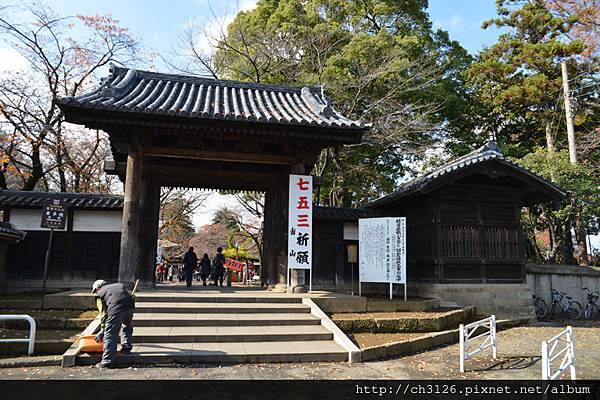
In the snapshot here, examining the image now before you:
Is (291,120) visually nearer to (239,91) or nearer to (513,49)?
(239,91)

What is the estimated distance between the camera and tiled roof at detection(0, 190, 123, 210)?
12.3 metres

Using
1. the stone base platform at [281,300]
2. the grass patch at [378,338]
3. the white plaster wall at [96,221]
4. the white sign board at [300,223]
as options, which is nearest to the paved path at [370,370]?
the grass patch at [378,338]

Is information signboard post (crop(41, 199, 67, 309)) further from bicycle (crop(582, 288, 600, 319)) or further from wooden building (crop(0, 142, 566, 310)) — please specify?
bicycle (crop(582, 288, 600, 319))

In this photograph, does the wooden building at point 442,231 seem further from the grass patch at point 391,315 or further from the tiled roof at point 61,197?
the grass patch at point 391,315

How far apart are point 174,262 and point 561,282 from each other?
3284 cm

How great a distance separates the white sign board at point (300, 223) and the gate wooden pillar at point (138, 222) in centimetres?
405

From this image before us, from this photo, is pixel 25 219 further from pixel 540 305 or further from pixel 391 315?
pixel 540 305

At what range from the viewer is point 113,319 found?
6.59 metres

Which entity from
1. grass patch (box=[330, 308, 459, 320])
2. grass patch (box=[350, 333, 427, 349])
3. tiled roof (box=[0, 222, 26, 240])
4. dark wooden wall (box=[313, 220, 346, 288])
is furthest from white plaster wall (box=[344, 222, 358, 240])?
tiled roof (box=[0, 222, 26, 240])

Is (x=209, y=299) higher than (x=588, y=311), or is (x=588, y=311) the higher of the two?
(x=209, y=299)

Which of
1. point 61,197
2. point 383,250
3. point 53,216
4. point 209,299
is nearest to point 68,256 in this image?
point 61,197

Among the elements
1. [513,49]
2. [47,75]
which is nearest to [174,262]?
[47,75]

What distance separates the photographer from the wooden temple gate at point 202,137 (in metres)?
9.69

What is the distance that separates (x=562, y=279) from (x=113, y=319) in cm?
1662
